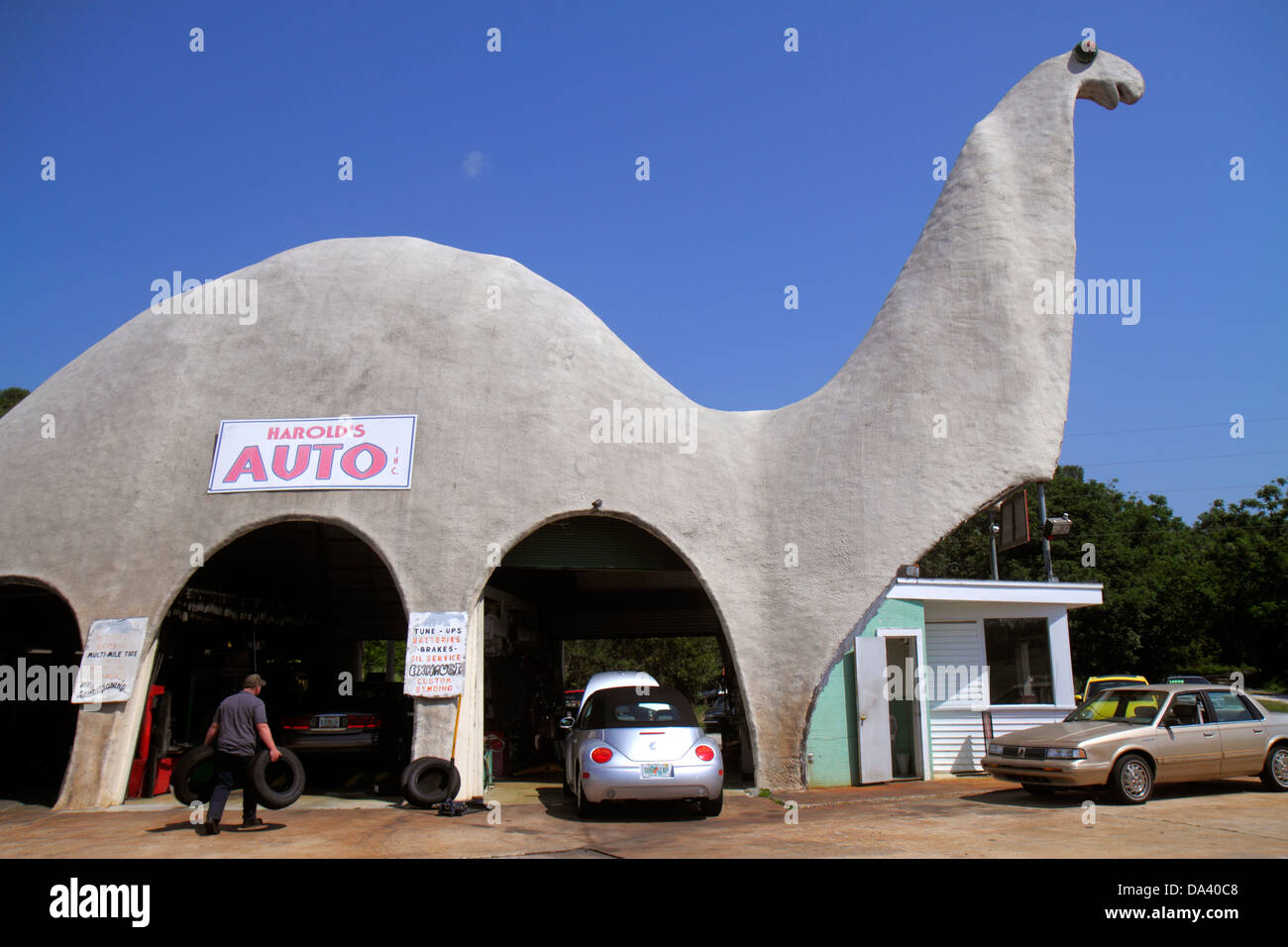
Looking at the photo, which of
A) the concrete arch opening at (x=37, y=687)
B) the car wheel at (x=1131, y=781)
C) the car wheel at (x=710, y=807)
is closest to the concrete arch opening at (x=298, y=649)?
the concrete arch opening at (x=37, y=687)

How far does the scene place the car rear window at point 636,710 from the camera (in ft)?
35.1

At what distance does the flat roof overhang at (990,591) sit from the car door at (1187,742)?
431cm

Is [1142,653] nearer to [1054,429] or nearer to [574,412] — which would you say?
[1054,429]

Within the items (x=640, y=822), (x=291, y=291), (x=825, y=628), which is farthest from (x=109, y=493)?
(x=825, y=628)

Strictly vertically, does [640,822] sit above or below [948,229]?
below

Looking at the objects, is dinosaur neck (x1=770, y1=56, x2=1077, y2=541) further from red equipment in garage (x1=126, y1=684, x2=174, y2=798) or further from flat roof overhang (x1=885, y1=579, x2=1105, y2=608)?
red equipment in garage (x1=126, y1=684, x2=174, y2=798)

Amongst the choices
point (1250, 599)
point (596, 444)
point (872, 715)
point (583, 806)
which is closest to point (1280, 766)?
point (872, 715)

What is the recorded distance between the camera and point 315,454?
13227 mm

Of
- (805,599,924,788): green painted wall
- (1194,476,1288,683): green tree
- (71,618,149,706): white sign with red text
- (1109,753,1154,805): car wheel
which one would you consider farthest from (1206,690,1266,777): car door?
(1194,476,1288,683): green tree

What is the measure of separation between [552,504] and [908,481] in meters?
5.03

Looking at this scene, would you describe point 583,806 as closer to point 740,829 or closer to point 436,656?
point 740,829

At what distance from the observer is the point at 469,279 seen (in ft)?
49.2

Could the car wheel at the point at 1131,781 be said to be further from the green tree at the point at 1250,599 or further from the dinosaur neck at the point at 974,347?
the green tree at the point at 1250,599

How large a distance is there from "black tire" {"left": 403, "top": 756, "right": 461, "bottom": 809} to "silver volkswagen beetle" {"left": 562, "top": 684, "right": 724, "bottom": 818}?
1.67 m
